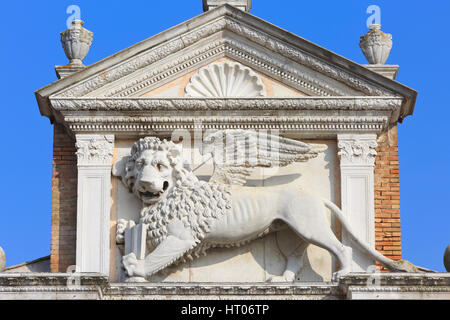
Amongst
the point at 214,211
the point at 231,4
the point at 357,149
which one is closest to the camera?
the point at 214,211

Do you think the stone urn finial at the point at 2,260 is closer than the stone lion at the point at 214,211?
No

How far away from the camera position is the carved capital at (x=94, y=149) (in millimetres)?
20922

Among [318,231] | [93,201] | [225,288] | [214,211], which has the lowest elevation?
[225,288]

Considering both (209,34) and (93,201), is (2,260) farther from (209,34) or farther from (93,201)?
(209,34)

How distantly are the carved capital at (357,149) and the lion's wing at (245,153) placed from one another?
11.5 inches

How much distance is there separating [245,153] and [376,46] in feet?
7.55

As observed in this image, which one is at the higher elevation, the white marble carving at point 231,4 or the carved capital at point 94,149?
the white marble carving at point 231,4

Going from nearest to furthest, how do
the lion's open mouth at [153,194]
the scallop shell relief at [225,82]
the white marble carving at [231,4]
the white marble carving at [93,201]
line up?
the white marble carving at [93,201], the lion's open mouth at [153,194], the scallop shell relief at [225,82], the white marble carving at [231,4]

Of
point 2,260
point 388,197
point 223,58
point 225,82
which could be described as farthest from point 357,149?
point 2,260

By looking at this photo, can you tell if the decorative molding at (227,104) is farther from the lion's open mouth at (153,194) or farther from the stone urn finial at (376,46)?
the lion's open mouth at (153,194)

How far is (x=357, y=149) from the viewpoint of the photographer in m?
20.9

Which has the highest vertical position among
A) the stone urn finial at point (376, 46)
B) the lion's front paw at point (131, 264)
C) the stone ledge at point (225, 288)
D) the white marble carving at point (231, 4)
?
the white marble carving at point (231, 4)

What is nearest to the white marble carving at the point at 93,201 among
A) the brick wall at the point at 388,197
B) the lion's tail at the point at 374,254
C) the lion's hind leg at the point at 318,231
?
the lion's hind leg at the point at 318,231
